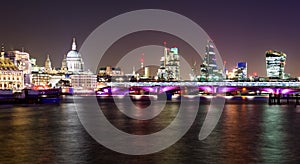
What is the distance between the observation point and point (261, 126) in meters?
33.3

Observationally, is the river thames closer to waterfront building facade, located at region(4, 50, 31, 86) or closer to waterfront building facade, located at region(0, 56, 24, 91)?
waterfront building facade, located at region(0, 56, 24, 91)

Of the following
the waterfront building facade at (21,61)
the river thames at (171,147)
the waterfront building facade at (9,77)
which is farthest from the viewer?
the waterfront building facade at (21,61)

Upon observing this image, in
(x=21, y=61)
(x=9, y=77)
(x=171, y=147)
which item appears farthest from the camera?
(x=21, y=61)

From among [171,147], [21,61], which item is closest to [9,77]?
[21,61]

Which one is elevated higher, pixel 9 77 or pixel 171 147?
pixel 9 77

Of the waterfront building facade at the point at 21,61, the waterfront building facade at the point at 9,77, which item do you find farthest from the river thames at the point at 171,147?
the waterfront building facade at the point at 21,61

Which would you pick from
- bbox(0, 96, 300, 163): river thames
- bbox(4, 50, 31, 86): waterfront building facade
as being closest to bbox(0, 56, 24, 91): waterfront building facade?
bbox(4, 50, 31, 86): waterfront building facade

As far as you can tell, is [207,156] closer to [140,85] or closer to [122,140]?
[122,140]

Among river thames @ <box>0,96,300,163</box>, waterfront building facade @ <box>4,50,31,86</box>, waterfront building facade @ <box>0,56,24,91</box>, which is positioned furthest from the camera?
waterfront building facade @ <box>4,50,31,86</box>

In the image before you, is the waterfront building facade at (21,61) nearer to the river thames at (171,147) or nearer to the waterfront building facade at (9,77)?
the waterfront building facade at (9,77)

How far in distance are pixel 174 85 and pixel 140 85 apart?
12.1 m

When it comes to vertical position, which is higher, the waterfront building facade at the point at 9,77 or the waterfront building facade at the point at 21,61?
the waterfront building facade at the point at 21,61

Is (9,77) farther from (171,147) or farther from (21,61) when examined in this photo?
(171,147)

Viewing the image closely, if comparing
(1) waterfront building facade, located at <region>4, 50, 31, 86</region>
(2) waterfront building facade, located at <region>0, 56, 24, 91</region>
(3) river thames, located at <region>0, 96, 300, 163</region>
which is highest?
(1) waterfront building facade, located at <region>4, 50, 31, 86</region>
